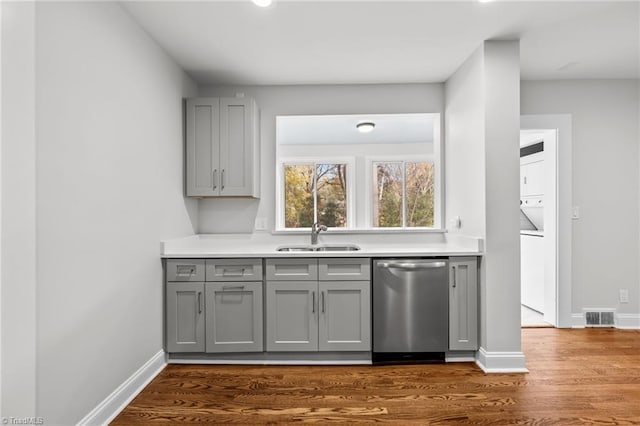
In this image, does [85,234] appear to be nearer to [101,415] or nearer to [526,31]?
[101,415]

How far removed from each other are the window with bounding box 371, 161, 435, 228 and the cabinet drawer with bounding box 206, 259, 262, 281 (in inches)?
136

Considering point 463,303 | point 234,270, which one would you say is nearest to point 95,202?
point 234,270

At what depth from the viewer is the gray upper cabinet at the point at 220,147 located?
10.0 feet

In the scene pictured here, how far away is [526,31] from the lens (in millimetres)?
2469

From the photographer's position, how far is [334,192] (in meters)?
5.81

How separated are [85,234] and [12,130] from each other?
1.89 ft

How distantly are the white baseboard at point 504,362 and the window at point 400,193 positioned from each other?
3.41 meters

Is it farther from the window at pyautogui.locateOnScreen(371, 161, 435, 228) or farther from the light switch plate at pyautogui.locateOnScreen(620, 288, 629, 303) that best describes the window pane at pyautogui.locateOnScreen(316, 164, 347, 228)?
the light switch plate at pyautogui.locateOnScreen(620, 288, 629, 303)

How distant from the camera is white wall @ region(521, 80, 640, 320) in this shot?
11.3ft

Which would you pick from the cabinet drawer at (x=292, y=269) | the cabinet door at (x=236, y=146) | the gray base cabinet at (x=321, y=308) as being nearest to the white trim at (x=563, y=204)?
the gray base cabinet at (x=321, y=308)

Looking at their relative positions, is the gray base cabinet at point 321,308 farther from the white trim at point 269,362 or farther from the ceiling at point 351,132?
the ceiling at point 351,132

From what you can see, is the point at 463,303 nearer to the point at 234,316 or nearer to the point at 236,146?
the point at 234,316

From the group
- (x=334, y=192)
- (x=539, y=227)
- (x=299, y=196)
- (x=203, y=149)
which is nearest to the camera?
(x=203, y=149)

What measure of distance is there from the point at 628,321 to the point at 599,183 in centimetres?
140
